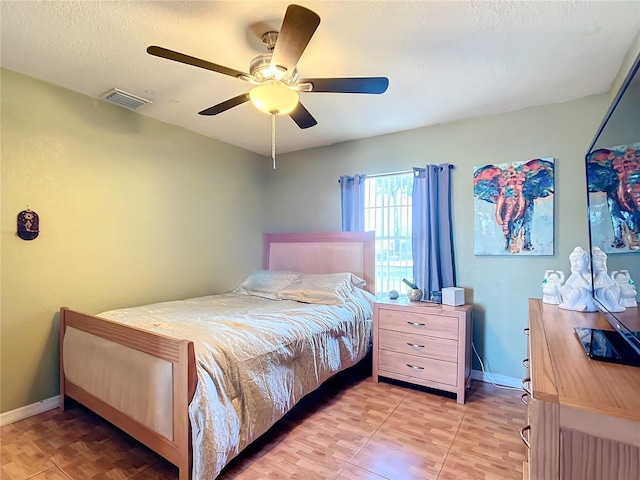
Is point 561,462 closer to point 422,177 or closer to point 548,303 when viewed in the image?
point 548,303

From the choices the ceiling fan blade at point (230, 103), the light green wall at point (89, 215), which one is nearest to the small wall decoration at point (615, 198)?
the ceiling fan blade at point (230, 103)

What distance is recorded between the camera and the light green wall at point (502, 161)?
265cm

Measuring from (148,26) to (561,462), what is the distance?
2.52 metres

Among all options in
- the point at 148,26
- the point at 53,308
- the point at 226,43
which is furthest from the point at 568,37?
the point at 53,308

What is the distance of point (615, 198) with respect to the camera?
53.8 inches

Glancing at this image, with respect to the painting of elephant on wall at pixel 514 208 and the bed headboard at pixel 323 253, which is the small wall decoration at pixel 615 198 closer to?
the painting of elephant on wall at pixel 514 208

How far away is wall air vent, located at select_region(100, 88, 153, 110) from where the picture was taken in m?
2.59

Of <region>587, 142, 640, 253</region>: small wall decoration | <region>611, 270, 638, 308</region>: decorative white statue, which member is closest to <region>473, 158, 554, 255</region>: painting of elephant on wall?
<region>587, 142, 640, 253</region>: small wall decoration

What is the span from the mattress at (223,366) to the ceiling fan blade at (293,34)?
1.54 m

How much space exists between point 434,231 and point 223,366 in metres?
2.27

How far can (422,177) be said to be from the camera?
325cm

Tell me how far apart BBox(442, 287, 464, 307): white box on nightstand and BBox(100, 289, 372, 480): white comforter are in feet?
2.49

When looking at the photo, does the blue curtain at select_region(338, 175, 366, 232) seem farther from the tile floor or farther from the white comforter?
the tile floor

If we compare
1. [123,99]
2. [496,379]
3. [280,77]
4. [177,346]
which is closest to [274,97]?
[280,77]
